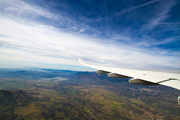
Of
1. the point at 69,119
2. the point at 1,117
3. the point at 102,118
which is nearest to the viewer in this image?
the point at 1,117

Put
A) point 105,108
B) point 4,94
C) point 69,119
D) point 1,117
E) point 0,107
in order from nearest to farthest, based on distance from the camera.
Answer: point 1,117 → point 69,119 → point 0,107 → point 105,108 → point 4,94

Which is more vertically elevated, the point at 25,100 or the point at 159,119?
the point at 159,119

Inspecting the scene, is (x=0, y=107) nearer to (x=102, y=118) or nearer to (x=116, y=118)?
(x=102, y=118)

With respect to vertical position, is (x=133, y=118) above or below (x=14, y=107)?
above

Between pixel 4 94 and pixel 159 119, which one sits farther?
pixel 4 94

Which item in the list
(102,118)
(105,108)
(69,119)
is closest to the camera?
(69,119)

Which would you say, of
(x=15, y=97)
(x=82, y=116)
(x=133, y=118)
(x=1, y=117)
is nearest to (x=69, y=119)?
(x=82, y=116)

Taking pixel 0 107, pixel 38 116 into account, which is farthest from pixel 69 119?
pixel 0 107

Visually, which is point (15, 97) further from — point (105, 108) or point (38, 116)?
point (105, 108)

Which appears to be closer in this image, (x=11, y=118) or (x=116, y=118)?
(x=11, y=118)
